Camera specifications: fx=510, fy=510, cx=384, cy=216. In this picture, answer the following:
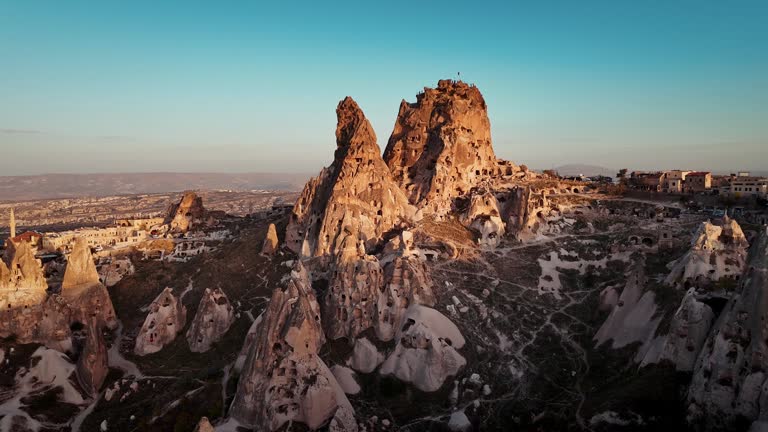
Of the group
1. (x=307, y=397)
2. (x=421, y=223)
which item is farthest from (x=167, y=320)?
(x=421, y=223)

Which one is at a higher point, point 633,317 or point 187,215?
point 187,215

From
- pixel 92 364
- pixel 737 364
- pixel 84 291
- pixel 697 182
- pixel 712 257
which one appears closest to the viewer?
pixel 737 364

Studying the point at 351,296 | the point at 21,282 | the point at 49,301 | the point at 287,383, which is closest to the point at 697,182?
the point at 351,296

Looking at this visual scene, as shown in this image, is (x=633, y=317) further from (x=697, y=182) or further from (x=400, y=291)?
(x=697, y=182)

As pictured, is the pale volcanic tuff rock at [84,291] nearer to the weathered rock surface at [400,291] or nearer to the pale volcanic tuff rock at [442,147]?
the weathered rock surface at [400,291]

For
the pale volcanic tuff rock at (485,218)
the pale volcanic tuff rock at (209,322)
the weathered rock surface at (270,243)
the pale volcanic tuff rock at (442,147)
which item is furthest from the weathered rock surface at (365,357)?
the pale volcanic tuff rock at (442,147)
